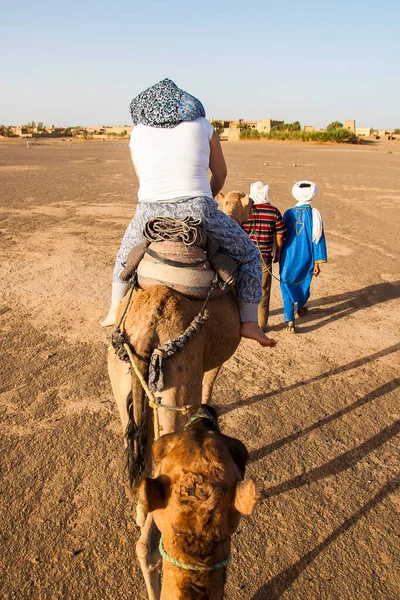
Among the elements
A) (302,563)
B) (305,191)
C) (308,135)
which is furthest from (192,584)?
(308,135)

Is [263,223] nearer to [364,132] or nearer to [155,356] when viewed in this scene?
[155,356]

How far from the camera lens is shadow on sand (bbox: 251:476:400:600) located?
307 cm

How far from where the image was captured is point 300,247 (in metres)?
7.03

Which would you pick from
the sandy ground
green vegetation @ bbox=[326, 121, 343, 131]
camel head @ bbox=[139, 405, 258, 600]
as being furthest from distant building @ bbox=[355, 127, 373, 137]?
camel head @ bbox=[139, 405, 258, 600]

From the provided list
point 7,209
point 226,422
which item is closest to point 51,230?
point 7,209

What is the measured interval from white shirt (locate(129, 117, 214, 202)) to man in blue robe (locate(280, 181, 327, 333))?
13.8 feet

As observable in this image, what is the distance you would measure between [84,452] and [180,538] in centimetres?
289

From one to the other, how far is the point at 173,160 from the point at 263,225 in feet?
12.6

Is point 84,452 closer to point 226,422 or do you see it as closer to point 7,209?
point 226,422

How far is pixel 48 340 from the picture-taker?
6.39m

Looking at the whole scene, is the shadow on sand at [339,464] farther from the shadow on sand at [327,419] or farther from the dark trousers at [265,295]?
the dark trousers at [265,295]

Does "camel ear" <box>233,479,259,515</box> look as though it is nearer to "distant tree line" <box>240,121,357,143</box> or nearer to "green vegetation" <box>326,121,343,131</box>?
"distant tree line" <box>240,121,357,143</box>

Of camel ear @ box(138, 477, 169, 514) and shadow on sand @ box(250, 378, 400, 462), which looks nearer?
camel ear @ box(138, 477, 169, 514)

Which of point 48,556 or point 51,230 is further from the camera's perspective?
point 51,230
